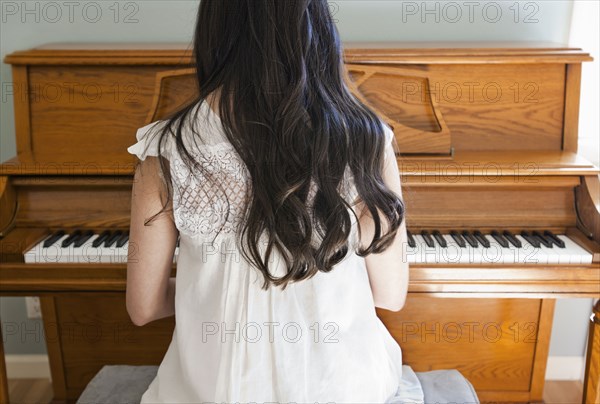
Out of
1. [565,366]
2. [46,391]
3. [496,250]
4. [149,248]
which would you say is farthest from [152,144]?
[565,366]

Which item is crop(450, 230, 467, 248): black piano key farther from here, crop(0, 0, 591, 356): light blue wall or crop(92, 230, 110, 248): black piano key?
crop(92, 230, 110, 248): black piano key

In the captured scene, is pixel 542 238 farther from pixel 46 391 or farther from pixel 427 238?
pixel 46 391

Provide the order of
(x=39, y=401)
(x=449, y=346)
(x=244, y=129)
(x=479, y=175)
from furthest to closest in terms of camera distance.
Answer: (x=39, y=401) → (x=449, y=346) → (x=479, y=175) → (x=244, y=129)

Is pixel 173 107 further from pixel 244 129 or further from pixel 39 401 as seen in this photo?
pixel 39 401

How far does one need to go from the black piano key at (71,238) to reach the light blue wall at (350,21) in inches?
30.9

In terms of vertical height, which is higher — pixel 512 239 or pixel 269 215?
pixel 269 215

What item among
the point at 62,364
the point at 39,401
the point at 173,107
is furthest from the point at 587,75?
the point at 39,401

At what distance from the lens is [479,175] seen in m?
2.01

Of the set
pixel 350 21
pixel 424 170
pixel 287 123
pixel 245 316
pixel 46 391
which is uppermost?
pixel 350 21

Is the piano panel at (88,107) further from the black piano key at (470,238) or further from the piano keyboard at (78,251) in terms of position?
the black piano key at (470,238)

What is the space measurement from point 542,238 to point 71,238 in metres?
1.34

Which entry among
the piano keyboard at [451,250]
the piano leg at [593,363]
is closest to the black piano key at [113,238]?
the piano keyboard at [451,250]

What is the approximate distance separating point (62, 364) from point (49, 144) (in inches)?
32.0

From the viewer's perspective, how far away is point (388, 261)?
1.46 metres
